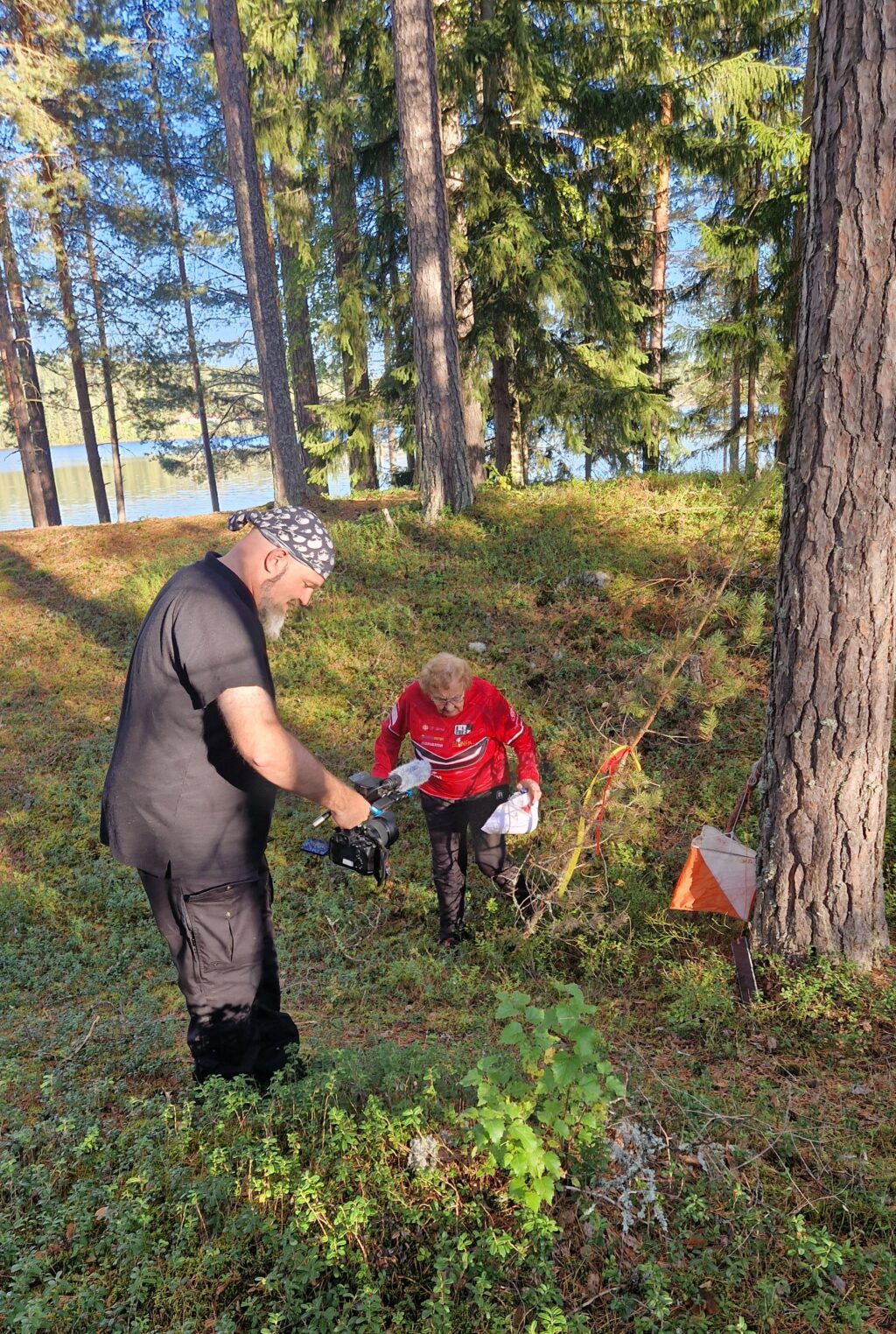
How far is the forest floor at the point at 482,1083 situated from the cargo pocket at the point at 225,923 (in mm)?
435

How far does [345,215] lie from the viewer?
14.2 m

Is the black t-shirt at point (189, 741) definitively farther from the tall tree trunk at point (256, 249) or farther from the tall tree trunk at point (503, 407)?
the tall tree trunk at point (503, 407)

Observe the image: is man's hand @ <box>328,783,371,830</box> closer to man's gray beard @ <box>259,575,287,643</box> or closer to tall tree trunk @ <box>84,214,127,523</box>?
man's gray beard @ <box>259,575,287,643</box>

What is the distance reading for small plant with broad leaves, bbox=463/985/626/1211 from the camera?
222 centimetres

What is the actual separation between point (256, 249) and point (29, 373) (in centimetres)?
1019

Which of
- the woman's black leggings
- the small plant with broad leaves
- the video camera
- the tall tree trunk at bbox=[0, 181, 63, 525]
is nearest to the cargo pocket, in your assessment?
the video camera

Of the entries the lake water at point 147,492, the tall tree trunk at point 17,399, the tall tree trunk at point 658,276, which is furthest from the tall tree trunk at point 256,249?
the lake water at point 147,492

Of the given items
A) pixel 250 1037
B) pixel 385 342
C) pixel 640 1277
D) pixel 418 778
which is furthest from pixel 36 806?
pixel 385 342

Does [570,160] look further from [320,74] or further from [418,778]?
[418,778]

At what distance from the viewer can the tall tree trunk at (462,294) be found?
12.4 m

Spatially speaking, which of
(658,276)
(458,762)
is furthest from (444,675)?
(658,276)

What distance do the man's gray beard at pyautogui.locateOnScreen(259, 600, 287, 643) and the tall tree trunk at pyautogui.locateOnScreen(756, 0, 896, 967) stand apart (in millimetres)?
2554

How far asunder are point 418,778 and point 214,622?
2.32 metres

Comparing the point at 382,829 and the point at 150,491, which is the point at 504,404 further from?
the point at 150,491
